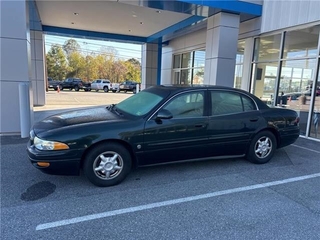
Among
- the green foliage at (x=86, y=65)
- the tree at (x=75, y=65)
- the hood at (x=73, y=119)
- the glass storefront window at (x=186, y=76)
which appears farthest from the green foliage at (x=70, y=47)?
the hood at (x=73, y=119)

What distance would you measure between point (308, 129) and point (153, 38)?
9.84 meters

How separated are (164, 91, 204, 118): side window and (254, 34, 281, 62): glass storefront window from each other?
19.2ft

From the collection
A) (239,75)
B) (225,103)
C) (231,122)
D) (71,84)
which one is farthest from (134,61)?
(231,122)

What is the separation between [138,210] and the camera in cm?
298

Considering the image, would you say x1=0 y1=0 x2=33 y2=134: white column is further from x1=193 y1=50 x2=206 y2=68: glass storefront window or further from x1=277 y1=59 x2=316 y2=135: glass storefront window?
x1=193 y1=50 x2=206 y2=68: glass storefront window

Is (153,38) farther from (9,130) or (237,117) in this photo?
(237,117)

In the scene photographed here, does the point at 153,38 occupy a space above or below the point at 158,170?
above

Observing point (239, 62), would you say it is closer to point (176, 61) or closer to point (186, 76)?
point (186, 76)

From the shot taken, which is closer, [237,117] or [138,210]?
[138,210]

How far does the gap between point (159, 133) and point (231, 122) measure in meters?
1.42

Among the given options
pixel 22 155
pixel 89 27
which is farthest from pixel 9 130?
pixel 89 27

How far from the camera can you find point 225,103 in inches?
175

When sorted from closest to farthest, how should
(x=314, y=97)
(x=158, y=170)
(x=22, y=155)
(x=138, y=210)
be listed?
(x=138, y=210), (x=158, y=170), (x=22, y=155), (x=314, y=97)

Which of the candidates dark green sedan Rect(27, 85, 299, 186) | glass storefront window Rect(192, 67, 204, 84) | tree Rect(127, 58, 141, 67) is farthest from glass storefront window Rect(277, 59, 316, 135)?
tree Rect(127, 58, 141, 67)
